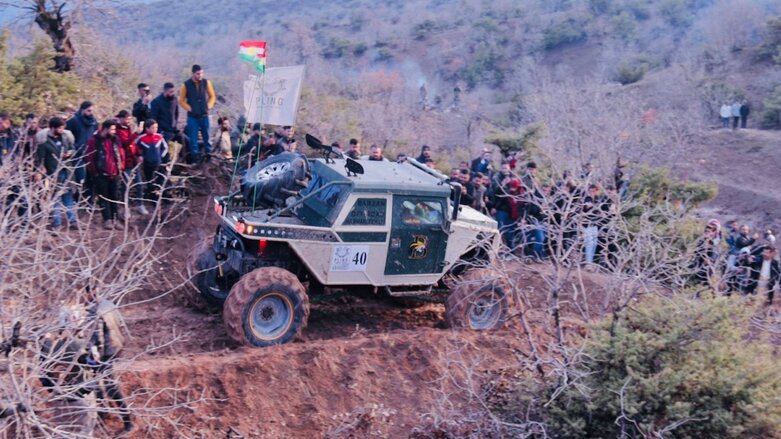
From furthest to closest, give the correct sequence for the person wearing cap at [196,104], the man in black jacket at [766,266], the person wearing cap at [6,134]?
the person wearing cap at [196,104] < the man in black jacket at [766,266] < the person wearing cap at [6,134]

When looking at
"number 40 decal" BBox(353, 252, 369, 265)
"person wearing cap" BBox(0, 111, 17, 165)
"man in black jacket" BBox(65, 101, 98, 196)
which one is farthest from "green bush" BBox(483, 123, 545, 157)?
"person wearing cap" BBox(0, 111, 17, 165)

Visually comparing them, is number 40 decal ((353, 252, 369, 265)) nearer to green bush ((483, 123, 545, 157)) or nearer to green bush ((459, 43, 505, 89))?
green bush ((483, 123, 545, 157))

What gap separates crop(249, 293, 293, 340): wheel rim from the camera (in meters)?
9.05

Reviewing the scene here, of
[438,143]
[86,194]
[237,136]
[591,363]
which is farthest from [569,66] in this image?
[591,363]

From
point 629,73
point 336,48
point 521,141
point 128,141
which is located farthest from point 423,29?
point 128,141

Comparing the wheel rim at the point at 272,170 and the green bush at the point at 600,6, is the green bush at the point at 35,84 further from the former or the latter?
the green bush at the point at 600,6

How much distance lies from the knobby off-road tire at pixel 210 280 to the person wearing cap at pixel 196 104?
403 centimetres

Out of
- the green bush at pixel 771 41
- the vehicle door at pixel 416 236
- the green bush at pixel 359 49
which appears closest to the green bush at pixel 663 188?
the vehicle door at pixel 416 236

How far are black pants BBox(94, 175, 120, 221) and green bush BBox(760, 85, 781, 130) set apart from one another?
25574 millimetres

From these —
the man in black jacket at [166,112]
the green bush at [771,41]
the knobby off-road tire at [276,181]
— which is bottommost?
the knobby off-road tire at [276,181]

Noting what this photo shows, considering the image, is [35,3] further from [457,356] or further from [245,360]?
[457,356]

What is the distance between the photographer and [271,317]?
9.20m

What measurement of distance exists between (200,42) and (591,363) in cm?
4681

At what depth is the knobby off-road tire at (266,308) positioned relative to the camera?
8.87 m
